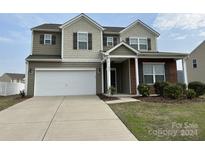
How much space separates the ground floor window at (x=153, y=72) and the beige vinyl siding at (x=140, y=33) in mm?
3181

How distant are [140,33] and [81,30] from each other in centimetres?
603

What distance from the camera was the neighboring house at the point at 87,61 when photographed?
14.3 metres

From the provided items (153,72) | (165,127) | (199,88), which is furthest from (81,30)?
(165,127)

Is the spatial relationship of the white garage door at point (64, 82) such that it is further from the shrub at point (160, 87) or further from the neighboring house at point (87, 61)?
the shrub at point (160, 87)

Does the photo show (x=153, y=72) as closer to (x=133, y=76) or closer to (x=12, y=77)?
(x=133, y=76)

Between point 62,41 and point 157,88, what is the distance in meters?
9.20

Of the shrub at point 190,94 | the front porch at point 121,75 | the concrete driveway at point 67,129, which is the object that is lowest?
the concrete driveway at point 67,129

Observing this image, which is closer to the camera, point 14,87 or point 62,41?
point 62,41

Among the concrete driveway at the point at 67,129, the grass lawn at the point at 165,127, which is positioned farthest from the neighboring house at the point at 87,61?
the concrete driveway at the point at 67,129

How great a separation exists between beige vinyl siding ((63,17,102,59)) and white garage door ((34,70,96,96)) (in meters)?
1.48

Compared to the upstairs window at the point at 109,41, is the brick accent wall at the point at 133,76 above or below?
below
